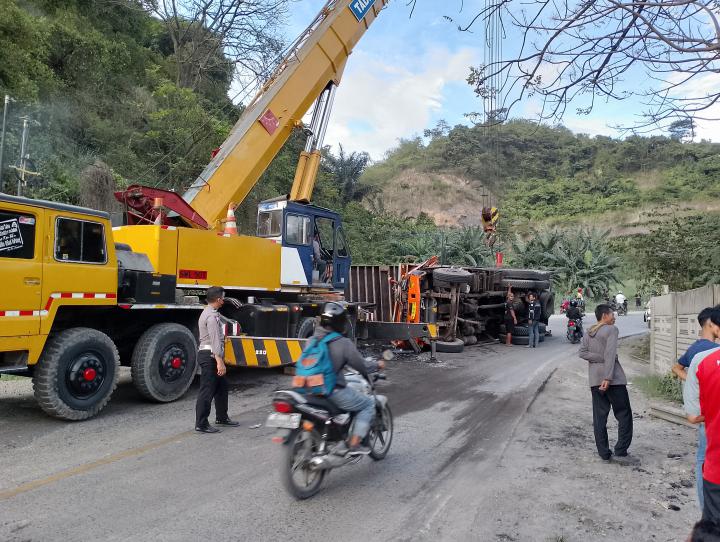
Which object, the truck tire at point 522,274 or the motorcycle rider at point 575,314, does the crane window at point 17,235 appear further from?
the motorcycle rider at point 575,314

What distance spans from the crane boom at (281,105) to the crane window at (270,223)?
27.6 inches

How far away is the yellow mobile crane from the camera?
620cm

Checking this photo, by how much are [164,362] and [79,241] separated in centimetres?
204

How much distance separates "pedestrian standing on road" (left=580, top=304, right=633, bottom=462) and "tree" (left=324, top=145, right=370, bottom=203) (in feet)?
112

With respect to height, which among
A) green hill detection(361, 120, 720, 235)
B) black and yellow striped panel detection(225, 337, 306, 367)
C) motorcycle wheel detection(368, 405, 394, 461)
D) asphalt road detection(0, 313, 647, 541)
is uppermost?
green hill detection(361, 120, 720, 235)

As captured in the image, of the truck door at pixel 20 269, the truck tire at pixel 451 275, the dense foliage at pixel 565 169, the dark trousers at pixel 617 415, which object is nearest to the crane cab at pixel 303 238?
the truck tire at pixel 451 275

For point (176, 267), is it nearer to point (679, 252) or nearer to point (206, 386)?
point (206, 386)

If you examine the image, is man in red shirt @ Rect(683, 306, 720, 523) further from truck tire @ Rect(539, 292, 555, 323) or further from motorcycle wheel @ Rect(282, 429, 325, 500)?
truck tire @ Rect(539, 292, 555, 323)

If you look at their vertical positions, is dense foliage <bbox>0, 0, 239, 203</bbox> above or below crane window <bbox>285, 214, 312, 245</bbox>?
above

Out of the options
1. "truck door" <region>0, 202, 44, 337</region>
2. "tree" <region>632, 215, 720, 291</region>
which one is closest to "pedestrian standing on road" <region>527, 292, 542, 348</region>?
"tree" <region>632, 215, 720, 291</region>

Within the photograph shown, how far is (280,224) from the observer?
1068 cm

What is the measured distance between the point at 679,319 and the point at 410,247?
85.2ft

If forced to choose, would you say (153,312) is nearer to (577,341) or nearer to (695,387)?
(695,387)

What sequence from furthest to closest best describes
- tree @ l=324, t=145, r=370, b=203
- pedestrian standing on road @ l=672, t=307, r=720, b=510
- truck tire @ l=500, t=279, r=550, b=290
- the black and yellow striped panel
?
1. tree @ l=324, t=145, r=370, b=203
2. truck tire @ l=500, t=279, r=550, b=290
3. the black and yellow striped panel
4. pedestrian standing on road @ l=672, t=307, r=720, b=510
